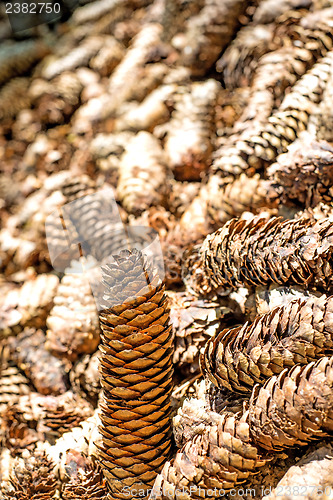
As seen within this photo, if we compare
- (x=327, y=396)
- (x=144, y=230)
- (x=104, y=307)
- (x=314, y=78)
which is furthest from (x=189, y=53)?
(x=327, y=396)

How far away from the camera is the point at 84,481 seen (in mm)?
996

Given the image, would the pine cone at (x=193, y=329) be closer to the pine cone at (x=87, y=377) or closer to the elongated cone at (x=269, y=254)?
the elongated cone at (x=269, y=254)

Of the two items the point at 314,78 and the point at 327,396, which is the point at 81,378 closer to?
the point at 327,396

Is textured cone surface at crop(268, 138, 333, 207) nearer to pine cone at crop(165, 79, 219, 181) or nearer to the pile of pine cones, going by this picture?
the pile of pine cones

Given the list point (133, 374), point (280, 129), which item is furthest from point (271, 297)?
point (280, 129)

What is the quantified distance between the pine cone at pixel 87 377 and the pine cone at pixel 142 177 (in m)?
0.47

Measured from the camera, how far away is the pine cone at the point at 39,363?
4.14ft

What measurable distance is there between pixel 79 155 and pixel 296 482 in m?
1.43

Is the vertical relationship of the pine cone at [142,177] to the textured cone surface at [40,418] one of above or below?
above

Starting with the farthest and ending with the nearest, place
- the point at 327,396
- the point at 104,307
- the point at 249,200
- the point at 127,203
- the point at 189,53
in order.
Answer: the point at 189,53 < the point at 127,203 < the point at 249,200 < the point at 104,307 < the point at 327,396

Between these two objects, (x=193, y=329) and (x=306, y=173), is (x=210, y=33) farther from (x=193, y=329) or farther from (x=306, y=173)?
(x=193, y=329)

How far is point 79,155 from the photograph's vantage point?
180cm

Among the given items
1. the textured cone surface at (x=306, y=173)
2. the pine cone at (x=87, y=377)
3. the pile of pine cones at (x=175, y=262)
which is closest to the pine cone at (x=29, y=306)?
the pile of pine cones at (x=175, y=262)

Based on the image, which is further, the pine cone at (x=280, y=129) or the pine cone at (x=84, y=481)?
the pine cone at (x=280, y=129)
